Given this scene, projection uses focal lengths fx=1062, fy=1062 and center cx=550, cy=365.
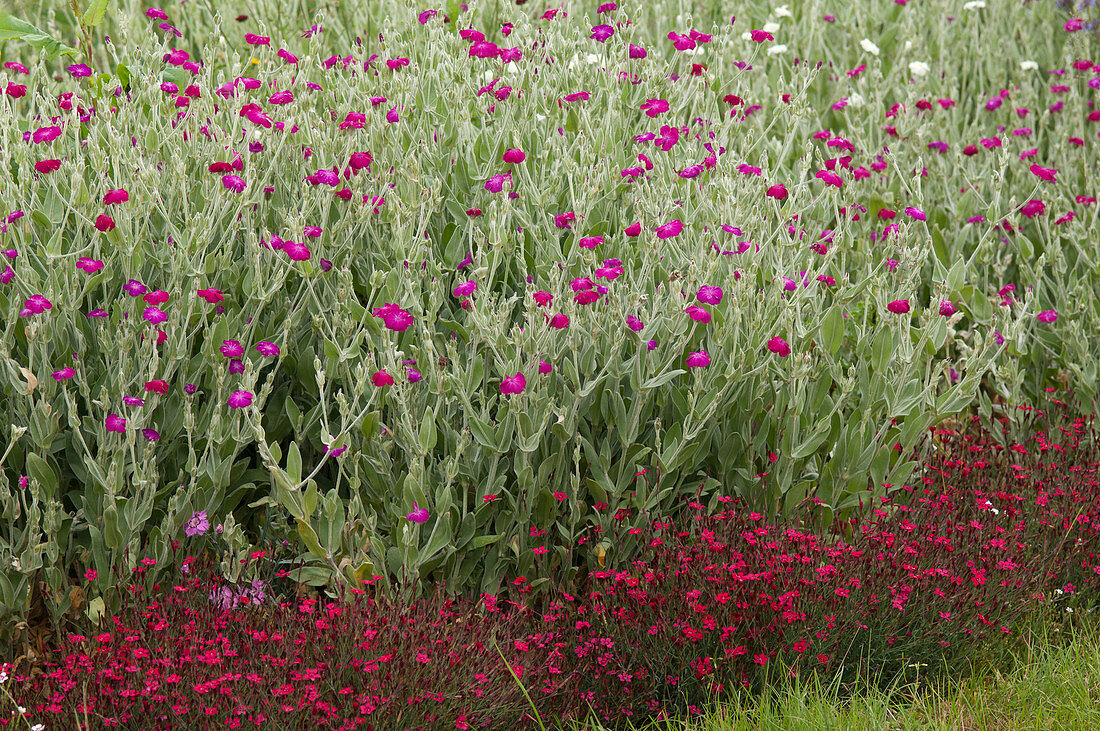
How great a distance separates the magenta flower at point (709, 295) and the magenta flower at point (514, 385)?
0.58 m

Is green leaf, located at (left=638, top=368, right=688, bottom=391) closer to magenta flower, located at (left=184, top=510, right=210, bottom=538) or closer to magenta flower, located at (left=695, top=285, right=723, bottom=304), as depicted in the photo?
magenta flower, located at (left=695, top=285, right=723, bottom=304)

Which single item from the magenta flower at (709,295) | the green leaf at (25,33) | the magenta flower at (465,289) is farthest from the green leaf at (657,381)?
the green leaf at (25,33)

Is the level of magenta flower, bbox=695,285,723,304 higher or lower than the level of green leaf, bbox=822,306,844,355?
higher

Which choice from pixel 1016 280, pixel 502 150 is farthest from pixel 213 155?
pixel 1016 280

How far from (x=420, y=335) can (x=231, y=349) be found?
539mm

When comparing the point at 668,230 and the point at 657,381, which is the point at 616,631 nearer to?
the point at 657,381

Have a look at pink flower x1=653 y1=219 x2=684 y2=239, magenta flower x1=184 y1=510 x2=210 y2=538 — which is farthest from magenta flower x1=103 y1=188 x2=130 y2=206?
pink flower x1=653 y1=219 x2=684 y2=239

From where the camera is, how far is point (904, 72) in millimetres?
5180

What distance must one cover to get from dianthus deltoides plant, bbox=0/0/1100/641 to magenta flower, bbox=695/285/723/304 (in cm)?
1

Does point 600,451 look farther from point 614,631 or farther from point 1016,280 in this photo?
point 1016,280

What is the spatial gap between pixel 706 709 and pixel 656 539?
18.0 inches

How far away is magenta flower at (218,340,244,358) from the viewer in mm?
2680

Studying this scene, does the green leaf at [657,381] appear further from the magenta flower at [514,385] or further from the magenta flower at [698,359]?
the magenta flower at [514,385]

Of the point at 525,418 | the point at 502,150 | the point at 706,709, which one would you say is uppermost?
the point at 502,150
